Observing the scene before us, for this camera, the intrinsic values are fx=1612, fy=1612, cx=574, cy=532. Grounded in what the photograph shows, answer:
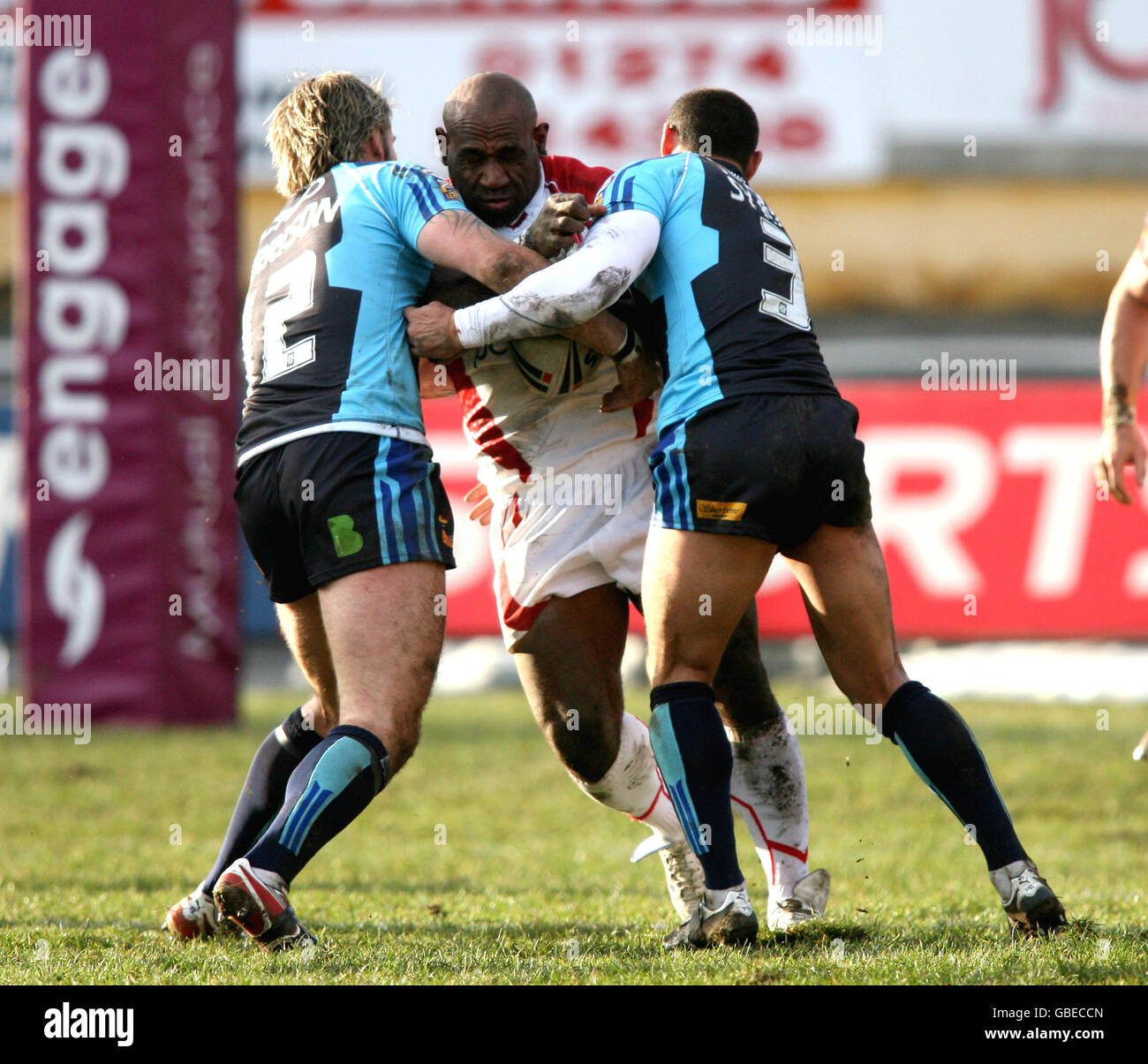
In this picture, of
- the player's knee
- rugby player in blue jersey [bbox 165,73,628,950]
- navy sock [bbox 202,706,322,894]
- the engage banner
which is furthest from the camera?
the engage banner

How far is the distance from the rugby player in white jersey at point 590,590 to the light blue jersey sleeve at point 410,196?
266 millimetres

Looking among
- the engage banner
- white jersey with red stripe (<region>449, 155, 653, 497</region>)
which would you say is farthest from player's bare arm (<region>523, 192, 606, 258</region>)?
the engage banner

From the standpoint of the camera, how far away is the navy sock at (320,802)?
3967 mm

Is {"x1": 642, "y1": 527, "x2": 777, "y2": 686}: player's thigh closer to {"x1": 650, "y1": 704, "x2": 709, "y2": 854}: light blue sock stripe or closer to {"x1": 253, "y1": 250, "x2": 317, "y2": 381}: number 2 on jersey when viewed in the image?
{"x1": 650, "y1": 704, "x2": 709, "y2": 854}: light blue sock stripe

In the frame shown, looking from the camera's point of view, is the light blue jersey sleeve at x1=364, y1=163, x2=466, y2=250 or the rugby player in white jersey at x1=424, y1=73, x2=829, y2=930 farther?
the rugby player in white jersey at x1=424, y1=73, x2=829, y2=930

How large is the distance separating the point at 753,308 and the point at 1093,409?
30.1ft

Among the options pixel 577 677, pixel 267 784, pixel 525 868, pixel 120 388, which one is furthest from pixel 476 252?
pixel 120 388

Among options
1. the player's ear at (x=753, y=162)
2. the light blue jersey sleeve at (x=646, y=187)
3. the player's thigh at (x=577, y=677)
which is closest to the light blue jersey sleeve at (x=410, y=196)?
the light blue jersey sleeve at (x=646, y=187)

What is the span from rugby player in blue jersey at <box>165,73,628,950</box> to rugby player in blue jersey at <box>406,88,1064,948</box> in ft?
0.59

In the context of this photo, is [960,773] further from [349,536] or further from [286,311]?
[286,311]

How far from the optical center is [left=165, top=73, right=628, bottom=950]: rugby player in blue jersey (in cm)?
404

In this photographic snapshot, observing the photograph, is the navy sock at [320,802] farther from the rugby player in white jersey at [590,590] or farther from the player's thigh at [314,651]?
the rugby player in white jersey at [590,590]
